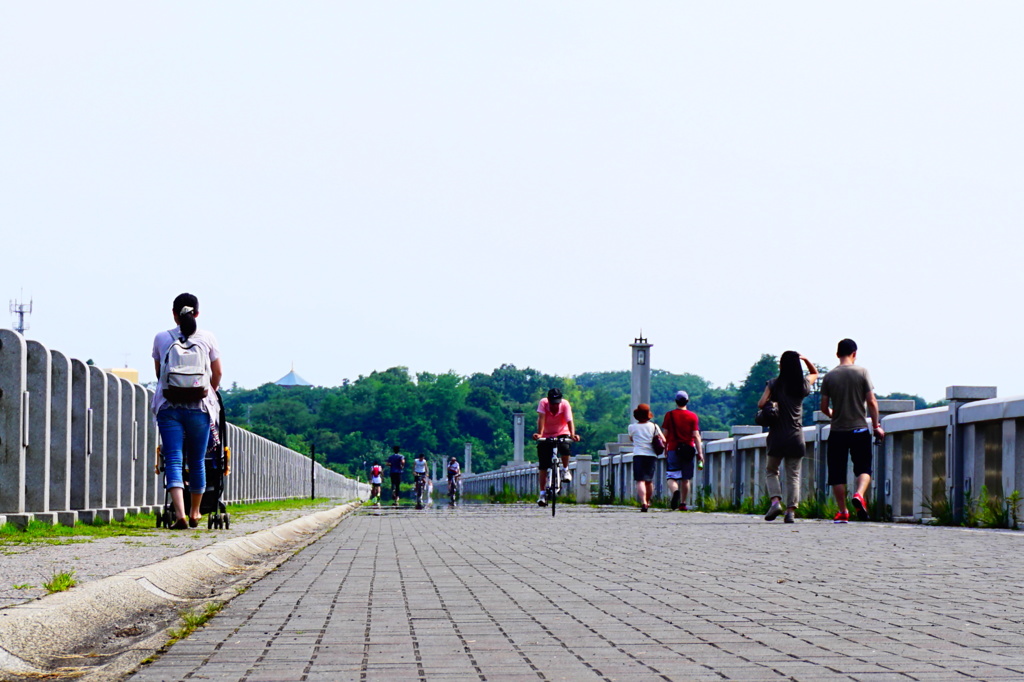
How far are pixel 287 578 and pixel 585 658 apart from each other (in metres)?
3.68

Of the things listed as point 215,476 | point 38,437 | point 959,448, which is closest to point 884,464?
point 959,448

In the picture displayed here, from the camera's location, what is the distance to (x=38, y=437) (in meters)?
12.1

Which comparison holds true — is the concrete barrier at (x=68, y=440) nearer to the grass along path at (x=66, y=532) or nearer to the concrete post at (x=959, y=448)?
the grass along path at (x=66, y=532)

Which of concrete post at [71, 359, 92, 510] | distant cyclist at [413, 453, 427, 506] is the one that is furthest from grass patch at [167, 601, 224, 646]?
distant cyclist at [413, 453, 427, 506]

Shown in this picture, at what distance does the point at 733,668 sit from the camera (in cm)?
483

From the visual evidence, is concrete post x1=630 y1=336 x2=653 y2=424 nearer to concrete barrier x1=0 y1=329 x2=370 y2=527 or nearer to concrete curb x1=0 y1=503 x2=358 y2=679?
concrete barrier x1=0 y1=329 x2=370 y2=527

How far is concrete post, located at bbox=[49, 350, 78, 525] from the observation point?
41.2 feet

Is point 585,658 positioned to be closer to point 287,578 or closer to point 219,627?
point 219,627

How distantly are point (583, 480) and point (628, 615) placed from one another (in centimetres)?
2887

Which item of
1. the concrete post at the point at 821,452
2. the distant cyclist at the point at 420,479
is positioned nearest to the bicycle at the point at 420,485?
the distant cyclist at the point at 420,479

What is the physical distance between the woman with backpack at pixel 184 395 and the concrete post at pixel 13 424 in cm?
106

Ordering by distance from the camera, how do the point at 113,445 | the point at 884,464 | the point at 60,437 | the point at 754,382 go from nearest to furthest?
the point at 60,437 < the point at 113,445 < the point at 884,464 < the point at 754,382

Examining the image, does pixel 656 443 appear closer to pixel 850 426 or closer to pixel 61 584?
pixel 850 426

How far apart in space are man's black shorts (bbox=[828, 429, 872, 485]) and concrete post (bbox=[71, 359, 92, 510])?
304 inches
